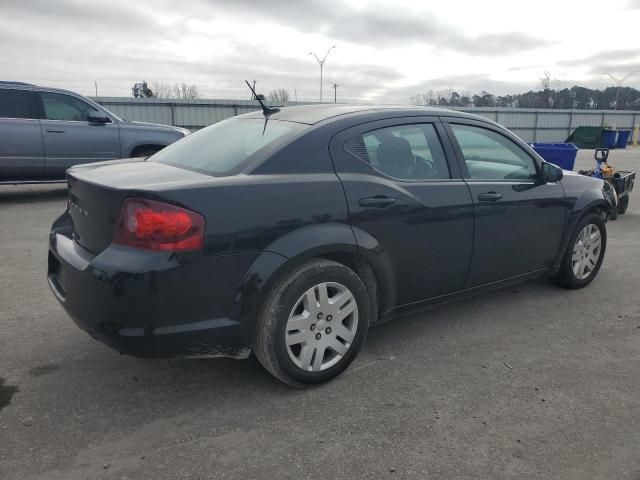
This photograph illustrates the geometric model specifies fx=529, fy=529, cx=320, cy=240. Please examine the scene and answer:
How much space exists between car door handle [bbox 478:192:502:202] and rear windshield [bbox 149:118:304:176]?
1357mm

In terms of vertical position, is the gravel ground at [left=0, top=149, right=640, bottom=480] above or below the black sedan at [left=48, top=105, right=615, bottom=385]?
below

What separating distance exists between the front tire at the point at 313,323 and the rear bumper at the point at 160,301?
0.17 m

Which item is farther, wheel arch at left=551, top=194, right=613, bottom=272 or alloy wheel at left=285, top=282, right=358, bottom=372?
wheel arch at left=551, top=194, right=613, bottom=272

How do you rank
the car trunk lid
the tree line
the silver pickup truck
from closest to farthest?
the car trunk lid < the silver pickup truck < the tree line

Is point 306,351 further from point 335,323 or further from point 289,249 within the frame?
point 289,249

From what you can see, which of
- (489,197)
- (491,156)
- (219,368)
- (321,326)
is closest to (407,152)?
(489,197)

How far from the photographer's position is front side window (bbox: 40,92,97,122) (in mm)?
8656

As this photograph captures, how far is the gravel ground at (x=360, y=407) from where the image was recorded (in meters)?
2.34

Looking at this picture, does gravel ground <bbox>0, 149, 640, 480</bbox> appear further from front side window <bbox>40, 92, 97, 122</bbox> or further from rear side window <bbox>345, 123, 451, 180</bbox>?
front side window <bbox>40, 92, 97, 122</bbox>

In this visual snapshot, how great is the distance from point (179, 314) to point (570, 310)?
3.18 meters

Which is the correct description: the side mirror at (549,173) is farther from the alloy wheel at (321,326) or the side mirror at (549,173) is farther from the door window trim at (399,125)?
the alloy wheel at (321,326)

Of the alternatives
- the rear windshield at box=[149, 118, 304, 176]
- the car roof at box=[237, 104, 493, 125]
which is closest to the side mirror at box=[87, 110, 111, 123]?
the rear windshield at box=[149, 118, 304, 176]

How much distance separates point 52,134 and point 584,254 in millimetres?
8009

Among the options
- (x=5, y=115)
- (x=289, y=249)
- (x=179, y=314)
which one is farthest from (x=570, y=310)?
(x=5, y=115)
